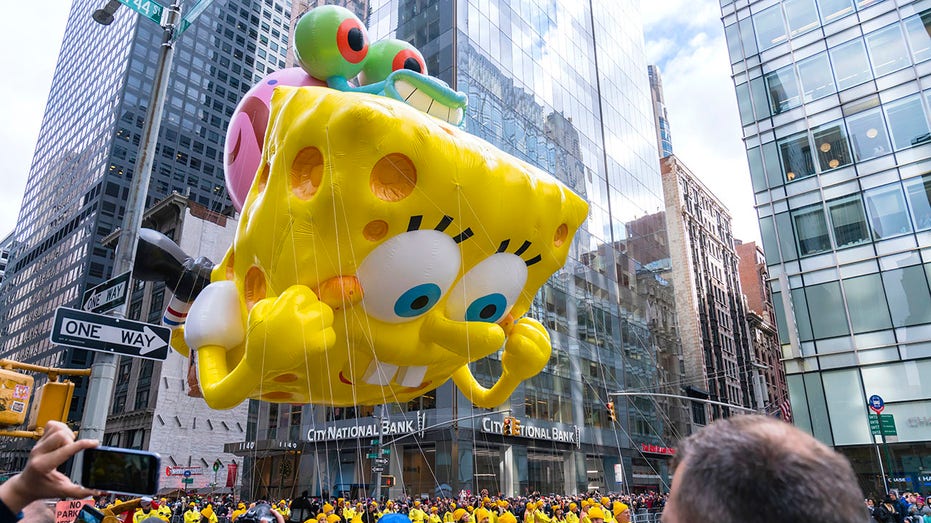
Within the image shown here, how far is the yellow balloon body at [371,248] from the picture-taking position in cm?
583

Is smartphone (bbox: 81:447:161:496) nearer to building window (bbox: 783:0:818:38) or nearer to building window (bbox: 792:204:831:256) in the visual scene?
building window (bbox: 792:204:831:256)

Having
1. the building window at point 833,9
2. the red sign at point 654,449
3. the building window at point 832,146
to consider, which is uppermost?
the building window at point 833,9

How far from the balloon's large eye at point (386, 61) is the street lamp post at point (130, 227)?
7.79 ft

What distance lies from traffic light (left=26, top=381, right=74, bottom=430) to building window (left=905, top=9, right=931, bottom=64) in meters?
29.4

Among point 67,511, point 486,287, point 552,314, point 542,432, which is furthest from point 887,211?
point 67,511

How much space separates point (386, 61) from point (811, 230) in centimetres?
→ 2313

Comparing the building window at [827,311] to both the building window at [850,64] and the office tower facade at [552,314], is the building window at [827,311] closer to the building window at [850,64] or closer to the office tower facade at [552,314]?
the building window at [850,64]

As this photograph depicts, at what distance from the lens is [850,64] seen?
1000 inches

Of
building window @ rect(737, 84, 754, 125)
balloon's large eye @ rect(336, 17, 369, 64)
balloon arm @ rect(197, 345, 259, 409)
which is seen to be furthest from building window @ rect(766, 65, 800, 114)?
balloon arm @ rect(197, 345, 259, 409)

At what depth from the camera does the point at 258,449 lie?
40406mm

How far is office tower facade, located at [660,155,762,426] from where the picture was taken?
207ft

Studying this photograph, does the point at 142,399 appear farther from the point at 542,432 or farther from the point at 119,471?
the point at 119,471

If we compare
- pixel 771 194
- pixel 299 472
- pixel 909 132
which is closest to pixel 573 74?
pixel 771 194

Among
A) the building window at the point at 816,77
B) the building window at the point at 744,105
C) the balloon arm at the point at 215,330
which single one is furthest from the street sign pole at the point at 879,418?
the balloon arm at the point at 215,330
